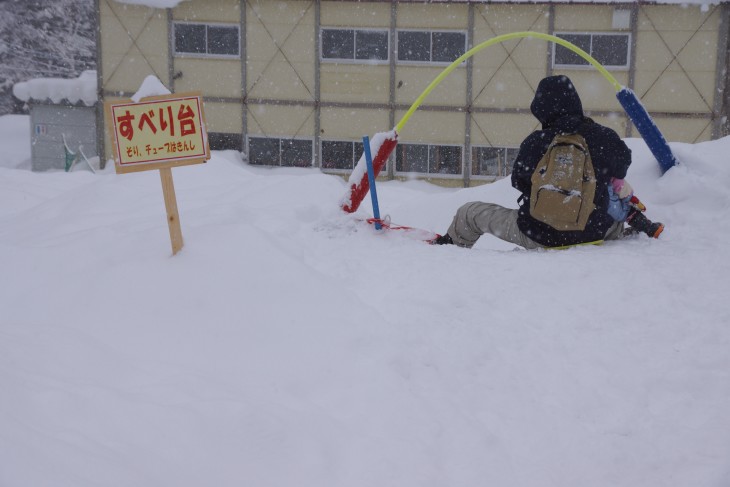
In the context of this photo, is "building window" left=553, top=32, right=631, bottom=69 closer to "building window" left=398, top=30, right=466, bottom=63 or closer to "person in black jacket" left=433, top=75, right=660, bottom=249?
"building window" left=398, top=30, right=466, bottom=63

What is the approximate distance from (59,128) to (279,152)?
262 inches

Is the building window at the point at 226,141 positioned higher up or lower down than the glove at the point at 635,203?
higher up

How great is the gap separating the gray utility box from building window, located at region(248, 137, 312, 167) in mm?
5019

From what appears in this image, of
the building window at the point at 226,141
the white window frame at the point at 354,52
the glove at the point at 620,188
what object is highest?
the white window frame at the point at 354,52

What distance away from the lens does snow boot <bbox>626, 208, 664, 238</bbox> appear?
4289 millimetres

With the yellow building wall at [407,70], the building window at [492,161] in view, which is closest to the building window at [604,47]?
the yellow building wall at [407,70]

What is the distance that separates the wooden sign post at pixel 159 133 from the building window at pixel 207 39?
12035 mm

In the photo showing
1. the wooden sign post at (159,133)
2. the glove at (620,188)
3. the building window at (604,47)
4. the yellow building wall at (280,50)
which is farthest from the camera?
the yellow building wall at (280,50)

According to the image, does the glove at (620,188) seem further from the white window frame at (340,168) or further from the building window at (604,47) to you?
the building window at (604,47)

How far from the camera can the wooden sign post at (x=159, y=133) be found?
10.9ft

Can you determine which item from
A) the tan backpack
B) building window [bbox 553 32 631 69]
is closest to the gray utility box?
building window [bbox 553 32 631 69]

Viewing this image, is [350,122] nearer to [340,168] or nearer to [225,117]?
[340,168]

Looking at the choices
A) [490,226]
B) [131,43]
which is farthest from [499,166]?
[490,226]

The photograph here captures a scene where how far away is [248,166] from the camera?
14.9 meters
